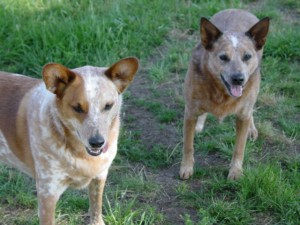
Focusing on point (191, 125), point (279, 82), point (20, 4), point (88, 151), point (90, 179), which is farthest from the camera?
point (20, 4)

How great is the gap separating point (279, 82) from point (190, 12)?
5.36ft

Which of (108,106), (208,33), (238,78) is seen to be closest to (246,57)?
(238,78)

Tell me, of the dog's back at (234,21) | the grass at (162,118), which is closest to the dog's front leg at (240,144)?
the grass at (162,118)

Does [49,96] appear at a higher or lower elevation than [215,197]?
higher

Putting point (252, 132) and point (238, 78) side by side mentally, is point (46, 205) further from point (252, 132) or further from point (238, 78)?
point (252, 132)

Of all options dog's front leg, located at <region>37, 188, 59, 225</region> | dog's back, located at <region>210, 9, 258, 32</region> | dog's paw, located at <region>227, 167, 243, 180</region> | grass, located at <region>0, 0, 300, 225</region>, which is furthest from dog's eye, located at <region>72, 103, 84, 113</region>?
dog's back, located at <region>210, 9, 258, 32</region>

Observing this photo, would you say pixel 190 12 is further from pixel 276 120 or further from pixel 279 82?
pixel 276 120

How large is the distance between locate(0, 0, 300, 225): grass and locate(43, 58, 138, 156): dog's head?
3.07ft

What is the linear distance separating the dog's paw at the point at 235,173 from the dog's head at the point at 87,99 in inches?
56.3

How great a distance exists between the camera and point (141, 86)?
18.6ft

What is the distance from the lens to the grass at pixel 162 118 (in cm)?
395

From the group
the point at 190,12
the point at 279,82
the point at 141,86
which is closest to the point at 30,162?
the point at 141,86

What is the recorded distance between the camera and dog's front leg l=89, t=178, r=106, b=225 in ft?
12.0

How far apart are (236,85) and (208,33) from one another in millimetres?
497
